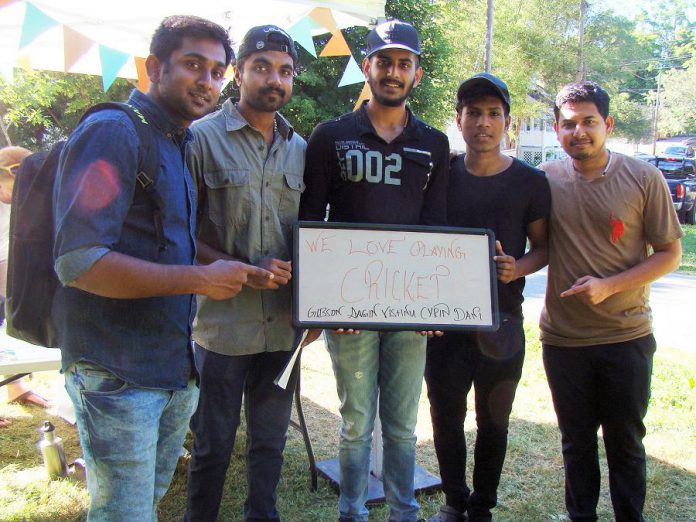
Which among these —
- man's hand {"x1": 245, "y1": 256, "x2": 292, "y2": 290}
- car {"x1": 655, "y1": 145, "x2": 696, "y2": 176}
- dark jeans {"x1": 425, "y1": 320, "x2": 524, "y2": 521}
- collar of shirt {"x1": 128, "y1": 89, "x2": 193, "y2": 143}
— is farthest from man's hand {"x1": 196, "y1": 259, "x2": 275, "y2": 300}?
car {"x1": 655, "y1": 145, "x2": 696, "y2": 176}

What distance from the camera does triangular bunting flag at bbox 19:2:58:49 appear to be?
3521 mm

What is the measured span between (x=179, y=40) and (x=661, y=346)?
5779 mm

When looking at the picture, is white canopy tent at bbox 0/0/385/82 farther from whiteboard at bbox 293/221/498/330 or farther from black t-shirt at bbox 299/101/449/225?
whiteboard at bbox 293/221/498/330

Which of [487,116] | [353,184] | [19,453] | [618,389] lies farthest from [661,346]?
[19,453]

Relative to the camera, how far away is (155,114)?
6.12 ft

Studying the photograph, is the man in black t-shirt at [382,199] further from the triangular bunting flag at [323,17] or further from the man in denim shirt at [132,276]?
the triangular bunting flag at [323,17]

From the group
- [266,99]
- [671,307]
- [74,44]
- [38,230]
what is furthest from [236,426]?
[671,307]

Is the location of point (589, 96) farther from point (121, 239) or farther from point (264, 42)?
point (121, 239)

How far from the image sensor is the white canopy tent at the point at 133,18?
393 centimetres

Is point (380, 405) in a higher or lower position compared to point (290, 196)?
lower

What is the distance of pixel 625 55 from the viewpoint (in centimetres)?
3853

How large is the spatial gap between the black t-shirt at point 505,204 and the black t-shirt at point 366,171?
0.20m

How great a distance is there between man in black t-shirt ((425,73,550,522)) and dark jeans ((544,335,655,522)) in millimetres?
250

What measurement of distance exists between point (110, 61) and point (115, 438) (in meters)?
3.13
